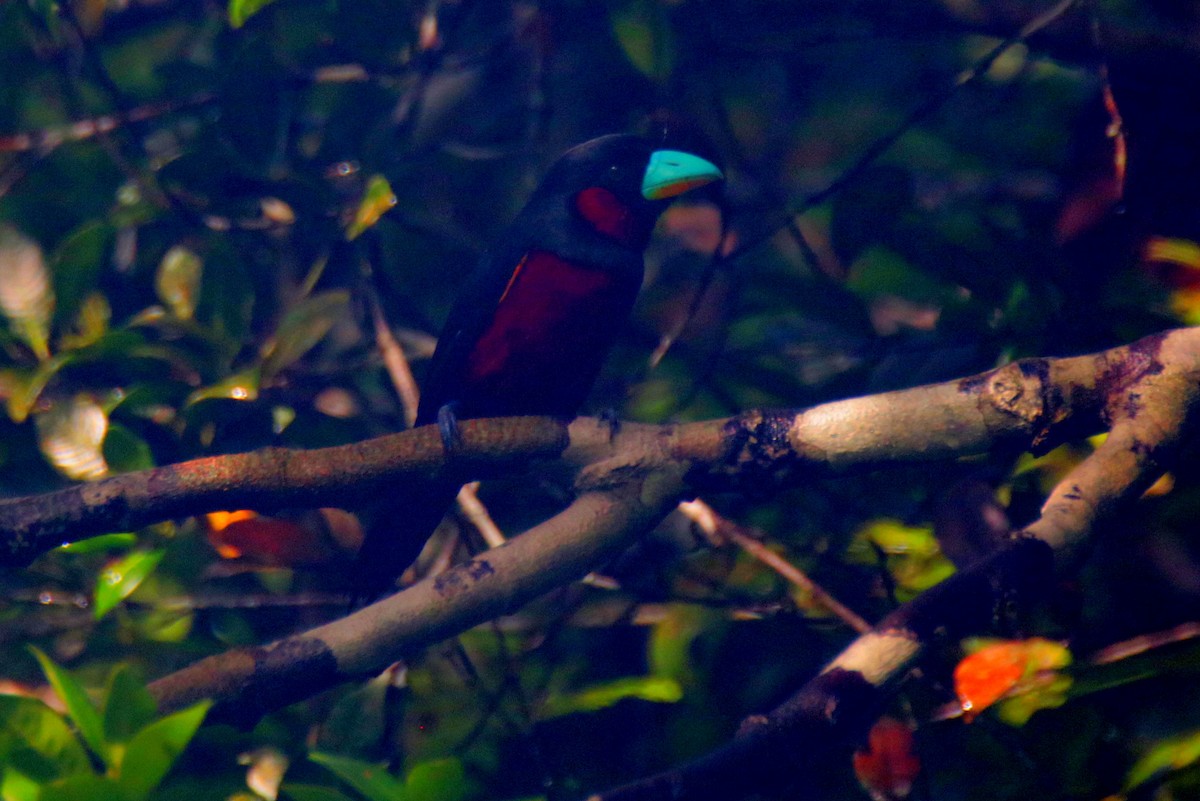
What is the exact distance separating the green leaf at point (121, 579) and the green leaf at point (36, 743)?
341 millimetres

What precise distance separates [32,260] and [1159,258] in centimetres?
242

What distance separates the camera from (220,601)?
A: 2.07 metres

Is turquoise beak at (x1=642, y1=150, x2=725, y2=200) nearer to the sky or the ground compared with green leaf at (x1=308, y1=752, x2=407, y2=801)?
nearer to the sky

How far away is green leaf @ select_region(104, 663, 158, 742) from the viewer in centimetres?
138

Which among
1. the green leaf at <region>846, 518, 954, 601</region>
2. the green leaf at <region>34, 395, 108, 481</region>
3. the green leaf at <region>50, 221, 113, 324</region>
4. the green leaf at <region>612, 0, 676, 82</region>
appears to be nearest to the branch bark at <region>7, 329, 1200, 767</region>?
the green leaf at <region>846, 518, 954, 601</region>

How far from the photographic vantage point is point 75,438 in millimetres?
2062

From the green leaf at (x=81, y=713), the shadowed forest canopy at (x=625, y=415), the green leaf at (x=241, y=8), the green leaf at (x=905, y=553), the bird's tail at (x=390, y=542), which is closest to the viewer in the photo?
the green leaf at (x=81, y=713)

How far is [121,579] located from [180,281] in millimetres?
862

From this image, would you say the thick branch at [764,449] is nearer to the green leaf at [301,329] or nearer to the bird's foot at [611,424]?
the bird's foot at [611,424]

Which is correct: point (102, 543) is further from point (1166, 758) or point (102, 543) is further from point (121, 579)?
point (1166, 758)

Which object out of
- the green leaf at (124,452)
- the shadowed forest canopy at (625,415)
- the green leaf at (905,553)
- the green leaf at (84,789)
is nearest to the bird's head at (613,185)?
the shadowed forest canopy at (625,415)

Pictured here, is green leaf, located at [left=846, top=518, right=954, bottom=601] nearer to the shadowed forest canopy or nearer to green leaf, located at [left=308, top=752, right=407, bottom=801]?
the shadowed forest canopy

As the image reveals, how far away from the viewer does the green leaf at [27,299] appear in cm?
212

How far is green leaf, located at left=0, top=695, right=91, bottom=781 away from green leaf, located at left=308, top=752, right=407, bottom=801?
0.35 metres
